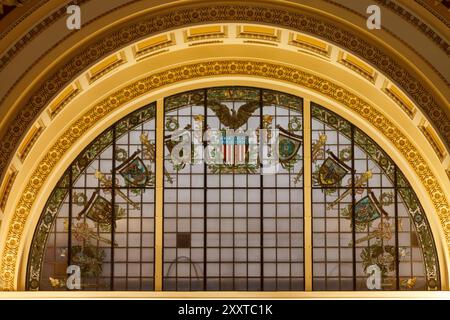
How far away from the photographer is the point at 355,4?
21.8m

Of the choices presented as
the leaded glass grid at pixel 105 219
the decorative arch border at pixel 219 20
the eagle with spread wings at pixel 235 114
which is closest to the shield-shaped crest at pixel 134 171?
the leaded glass grid at pixel 105 219

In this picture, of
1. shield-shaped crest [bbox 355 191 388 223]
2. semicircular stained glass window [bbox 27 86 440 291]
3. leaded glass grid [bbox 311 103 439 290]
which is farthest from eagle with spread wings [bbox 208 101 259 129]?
shield-shaped crest [bbox 355 191 388 223]

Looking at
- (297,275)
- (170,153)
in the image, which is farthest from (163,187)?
(297,275)

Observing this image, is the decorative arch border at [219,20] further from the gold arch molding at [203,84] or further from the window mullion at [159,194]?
the window mullion at [159,194]

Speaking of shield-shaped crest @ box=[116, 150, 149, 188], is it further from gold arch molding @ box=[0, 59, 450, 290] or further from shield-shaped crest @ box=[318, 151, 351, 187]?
shield-shaped crest @ box=[318, 151, 351, 187]

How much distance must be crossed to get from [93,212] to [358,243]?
6355 mm

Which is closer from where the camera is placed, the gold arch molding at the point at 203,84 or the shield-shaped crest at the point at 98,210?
the gold arch molding at the point at 203,84

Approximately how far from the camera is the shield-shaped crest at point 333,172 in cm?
2573

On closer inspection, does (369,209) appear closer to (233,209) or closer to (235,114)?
(233,209)

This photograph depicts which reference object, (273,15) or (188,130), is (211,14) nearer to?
(273,15)

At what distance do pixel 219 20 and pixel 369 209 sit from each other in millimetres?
6382

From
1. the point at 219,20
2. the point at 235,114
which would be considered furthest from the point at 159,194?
the point at 219,20

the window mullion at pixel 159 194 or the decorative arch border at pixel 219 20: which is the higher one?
the decorative arch border at pixel 219 20

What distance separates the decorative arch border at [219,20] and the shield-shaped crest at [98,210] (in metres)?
4.33
